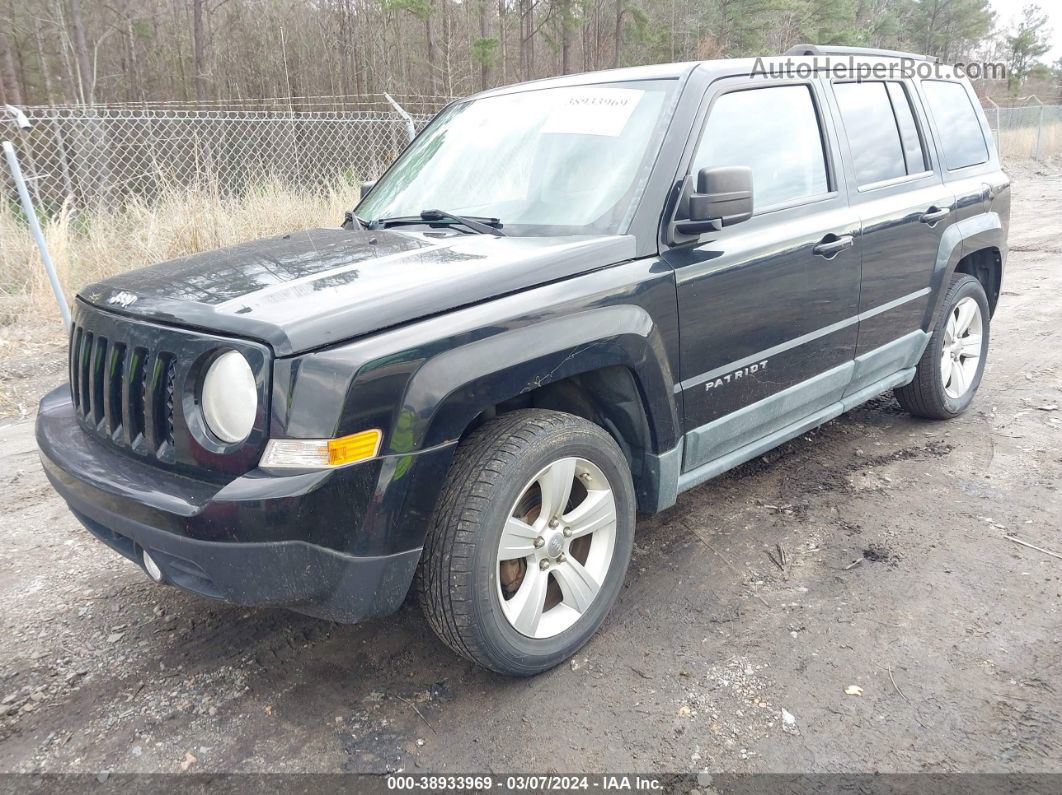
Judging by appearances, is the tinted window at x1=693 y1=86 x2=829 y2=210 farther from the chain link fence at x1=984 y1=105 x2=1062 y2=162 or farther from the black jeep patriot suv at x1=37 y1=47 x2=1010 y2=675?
the chain link fence at x1=984 y1=105 x2=1062 y2=162

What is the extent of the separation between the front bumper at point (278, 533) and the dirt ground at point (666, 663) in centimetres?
50

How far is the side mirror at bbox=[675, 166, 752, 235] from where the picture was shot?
2.67 meters

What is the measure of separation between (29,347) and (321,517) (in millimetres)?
5770

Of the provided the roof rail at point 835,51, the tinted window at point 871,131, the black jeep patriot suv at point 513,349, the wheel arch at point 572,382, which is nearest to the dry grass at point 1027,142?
the roof rail at point 835,51

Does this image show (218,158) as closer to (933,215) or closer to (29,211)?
(29,211)

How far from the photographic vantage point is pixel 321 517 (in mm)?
2016

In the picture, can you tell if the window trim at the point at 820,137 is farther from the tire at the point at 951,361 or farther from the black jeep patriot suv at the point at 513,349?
the tire at the point at 951,361

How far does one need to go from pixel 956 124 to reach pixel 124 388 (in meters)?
4.53

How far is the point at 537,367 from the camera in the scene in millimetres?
2354

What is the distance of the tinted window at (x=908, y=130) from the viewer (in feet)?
13.2

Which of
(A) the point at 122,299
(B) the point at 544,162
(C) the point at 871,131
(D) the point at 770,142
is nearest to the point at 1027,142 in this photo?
(C) the point at 871,131

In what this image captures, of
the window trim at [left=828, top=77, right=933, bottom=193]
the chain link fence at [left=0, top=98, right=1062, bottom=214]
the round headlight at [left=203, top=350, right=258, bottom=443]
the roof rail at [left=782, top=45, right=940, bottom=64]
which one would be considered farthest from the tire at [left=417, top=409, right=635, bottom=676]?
the chain link fence at [left=0, top=98, right=1062, bottom=214]

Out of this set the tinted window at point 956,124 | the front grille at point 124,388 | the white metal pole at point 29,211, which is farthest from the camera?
the white metal pole at point 29,211

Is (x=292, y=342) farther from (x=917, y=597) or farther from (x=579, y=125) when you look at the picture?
(x=917, y=597)
